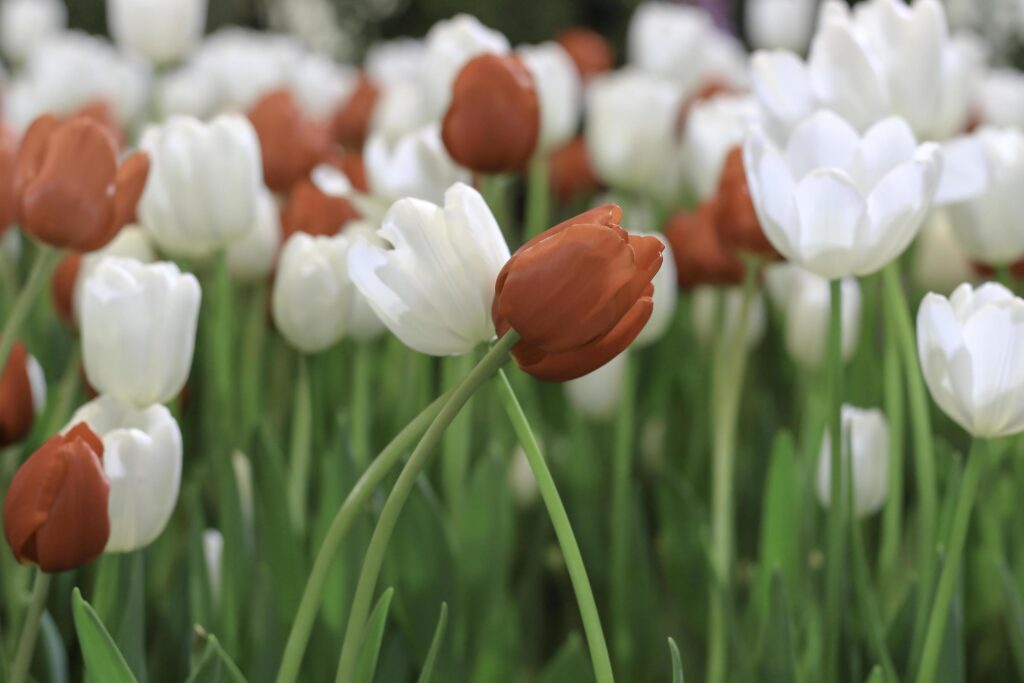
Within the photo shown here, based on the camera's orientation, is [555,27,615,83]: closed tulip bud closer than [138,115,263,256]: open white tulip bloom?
No

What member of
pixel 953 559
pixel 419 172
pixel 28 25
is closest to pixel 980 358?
pixel 953 559

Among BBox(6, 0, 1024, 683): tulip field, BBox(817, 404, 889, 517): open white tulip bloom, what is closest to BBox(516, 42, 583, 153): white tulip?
BBox(6, 0, 1024, 683): tulip field

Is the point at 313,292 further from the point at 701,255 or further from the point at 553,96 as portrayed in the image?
the point at 553,96

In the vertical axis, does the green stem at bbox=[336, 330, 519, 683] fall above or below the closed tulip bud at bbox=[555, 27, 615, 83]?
above

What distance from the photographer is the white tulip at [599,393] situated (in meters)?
1.09

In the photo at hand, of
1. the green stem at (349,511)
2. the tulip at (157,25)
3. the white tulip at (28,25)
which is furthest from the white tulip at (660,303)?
the white tulip at (28,25)

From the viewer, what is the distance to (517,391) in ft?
3.63

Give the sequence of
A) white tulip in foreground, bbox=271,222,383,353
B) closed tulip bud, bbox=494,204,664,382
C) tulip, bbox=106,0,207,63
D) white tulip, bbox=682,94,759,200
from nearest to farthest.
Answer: closed tulip bud, bbox=494,204,664,382 < white tulip in foreground, bbox=271,222,383,353 < white tulip, bbox=682,94,759,200 < tulip, bbox=106,0,207,63

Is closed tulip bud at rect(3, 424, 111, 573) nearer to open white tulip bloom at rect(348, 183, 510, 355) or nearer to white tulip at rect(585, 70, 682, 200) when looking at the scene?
open white tulip bloom at rect(348, 183, 510, 355)

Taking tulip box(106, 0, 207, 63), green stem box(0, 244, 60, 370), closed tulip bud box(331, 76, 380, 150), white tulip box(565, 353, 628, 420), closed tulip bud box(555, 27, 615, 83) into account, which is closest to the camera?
green stem box(0, 244, 60, 370)

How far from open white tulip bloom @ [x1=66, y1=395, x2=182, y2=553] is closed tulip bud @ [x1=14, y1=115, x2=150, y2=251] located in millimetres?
141

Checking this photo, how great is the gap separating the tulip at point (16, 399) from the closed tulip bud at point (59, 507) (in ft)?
0.60

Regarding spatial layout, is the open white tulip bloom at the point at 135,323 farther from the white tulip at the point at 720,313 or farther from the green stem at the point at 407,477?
the white tulip at the point at 720,313

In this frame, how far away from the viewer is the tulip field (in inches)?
21.4
